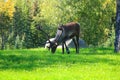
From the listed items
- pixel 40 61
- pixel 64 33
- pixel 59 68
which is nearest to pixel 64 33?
pixel 64 33

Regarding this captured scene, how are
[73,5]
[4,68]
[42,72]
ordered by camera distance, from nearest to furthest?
[42,72] < [4,68] < [73,5]

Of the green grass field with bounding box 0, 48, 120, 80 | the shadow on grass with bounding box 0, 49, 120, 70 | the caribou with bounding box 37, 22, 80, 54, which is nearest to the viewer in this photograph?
the green grass field with bounding box 0, 48, 120, 80

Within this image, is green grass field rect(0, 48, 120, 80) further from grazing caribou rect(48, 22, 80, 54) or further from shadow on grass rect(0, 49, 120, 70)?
grazing caribou rect(48, 22, 80, 54)

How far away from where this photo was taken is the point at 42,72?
18.4 meters

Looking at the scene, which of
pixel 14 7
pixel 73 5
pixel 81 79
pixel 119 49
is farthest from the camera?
pixel 14 7

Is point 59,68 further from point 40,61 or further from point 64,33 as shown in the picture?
point 64,33

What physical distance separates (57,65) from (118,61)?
4352 millimetres

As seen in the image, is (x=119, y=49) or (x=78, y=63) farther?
(x=119, y=49)

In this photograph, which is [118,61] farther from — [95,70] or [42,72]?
[42,72]

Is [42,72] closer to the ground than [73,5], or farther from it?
closer to the ground

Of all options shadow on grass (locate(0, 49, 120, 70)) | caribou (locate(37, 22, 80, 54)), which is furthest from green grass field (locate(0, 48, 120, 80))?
caribou (locate(37, 22, 80, 54))

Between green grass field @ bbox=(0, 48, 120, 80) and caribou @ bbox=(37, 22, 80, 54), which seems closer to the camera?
green grass field @ bbox=(0, 48, 120, 80)

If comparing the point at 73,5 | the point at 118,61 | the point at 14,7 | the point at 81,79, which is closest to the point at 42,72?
the point at 81,79

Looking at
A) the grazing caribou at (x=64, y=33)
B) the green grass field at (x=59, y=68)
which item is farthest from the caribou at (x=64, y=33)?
the green grass field at (x=59, y=68)
